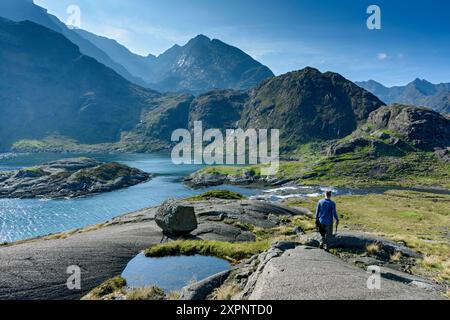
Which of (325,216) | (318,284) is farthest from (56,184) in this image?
(318,284)

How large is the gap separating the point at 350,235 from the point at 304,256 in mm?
8137

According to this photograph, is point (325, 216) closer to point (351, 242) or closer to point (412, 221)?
point (351, 242)

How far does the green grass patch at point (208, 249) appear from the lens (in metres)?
26.5

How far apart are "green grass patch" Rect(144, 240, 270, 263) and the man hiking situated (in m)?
5.02

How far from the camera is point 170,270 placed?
2339 centimetres

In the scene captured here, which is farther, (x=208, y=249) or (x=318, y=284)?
(x=208, y=249)

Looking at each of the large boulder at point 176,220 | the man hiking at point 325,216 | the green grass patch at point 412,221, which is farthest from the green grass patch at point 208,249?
the green grass patch at point 412,221

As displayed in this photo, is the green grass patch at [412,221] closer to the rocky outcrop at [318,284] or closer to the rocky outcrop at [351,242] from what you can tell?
the rocky outcrop at [351,242]

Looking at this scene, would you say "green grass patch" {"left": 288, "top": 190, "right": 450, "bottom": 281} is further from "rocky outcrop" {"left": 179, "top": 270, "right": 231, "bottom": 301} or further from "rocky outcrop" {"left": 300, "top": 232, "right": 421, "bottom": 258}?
"rocky outcrop" {"left": 179, "top": 270, "right": 231, "bottom": 301}

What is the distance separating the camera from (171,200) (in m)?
38.7

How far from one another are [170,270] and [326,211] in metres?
11.8

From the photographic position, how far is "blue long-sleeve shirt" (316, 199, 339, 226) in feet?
72.9
